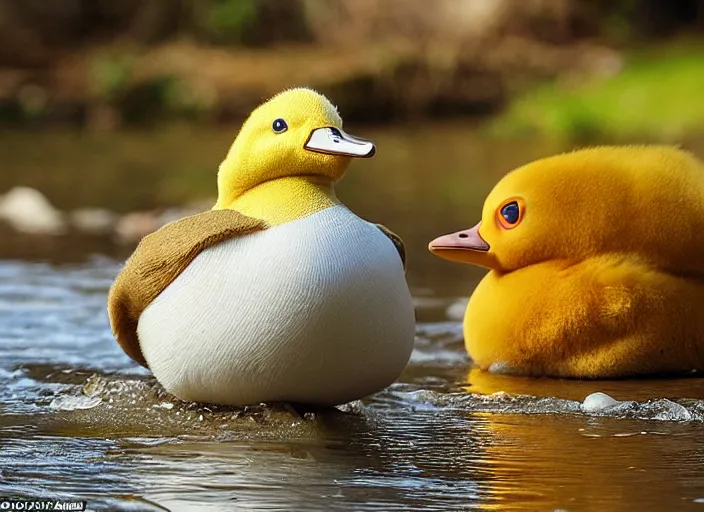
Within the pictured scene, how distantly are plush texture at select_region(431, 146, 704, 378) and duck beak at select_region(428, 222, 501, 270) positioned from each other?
3 centimetres

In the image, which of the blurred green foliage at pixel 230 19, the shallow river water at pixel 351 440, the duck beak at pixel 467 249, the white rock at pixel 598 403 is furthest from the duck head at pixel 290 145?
the blurred green foliage at pixel 230 19

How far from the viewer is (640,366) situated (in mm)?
3498

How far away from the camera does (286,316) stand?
2.70 m

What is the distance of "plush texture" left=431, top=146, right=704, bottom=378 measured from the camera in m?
3.43

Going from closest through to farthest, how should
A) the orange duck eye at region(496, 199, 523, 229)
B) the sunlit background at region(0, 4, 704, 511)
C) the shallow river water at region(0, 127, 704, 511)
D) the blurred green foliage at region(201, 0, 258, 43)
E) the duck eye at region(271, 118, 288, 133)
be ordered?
the shallow river water at region(0, 127, 704, 511) → the sunlit background at region(0, 4, 704, 511) → the duck eye at region(271, 118, 288, 133) → the orange duck eye at region(496, 199, 523, 229) → the blurred green foliage at region(201, 0, 258, 43)

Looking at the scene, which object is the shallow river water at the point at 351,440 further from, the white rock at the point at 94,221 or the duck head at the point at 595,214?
the white rock at the point at 94,221

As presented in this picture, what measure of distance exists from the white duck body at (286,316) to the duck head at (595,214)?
0.74 meters

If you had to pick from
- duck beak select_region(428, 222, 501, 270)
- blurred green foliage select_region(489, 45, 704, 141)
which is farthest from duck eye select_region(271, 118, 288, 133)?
blurred green foliage select_region(489, 45, 704, 141)

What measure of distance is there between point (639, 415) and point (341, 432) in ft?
2.37

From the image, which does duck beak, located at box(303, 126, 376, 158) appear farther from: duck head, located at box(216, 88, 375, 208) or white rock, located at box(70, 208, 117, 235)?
A: white rock, located at box(70, 208, 117, 235)

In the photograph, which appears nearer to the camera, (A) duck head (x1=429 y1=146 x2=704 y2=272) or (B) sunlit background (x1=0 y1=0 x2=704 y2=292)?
(A) duck head (x1=429 y1=146 x2=704 y2=272)

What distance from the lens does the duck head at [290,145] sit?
2875mm

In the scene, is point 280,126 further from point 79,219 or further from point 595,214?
point 79,219

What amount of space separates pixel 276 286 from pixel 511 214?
3.58 feet
